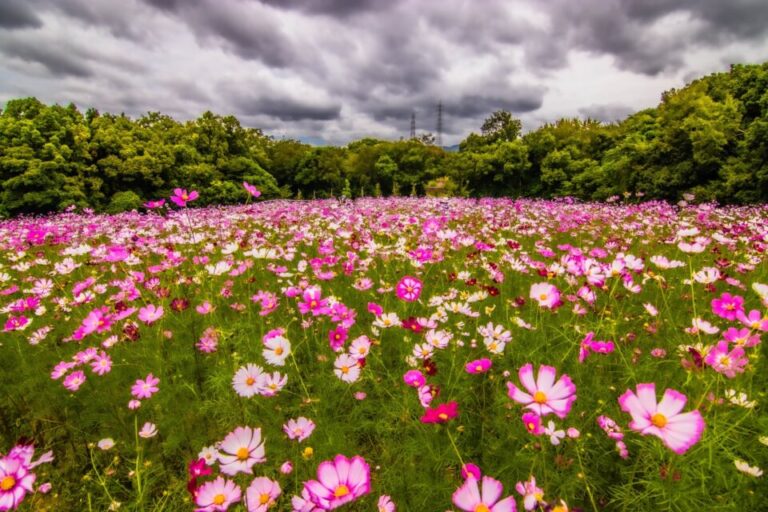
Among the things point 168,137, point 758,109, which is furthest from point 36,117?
point 758,109

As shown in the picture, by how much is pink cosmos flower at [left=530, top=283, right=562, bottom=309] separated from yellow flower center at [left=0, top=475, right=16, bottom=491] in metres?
1.72

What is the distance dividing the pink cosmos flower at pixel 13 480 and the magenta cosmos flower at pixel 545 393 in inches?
43.8

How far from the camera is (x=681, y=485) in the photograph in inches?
44.9

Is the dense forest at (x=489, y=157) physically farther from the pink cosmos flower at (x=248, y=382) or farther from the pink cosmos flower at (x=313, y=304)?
the pink cosmos flower at (x=248, y=382)

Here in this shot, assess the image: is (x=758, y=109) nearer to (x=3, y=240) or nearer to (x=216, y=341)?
(x=216, y=341)

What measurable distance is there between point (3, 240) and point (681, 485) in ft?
24.2

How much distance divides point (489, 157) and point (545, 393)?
24.6m

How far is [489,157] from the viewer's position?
23766 millimetres

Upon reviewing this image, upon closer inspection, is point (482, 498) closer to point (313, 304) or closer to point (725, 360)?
point (725, 360)

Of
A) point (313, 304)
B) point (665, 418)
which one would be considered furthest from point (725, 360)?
point (313, 304)

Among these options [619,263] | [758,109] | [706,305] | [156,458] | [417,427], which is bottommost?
[156,458]

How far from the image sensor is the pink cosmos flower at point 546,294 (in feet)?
5.23

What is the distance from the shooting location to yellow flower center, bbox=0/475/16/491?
86 cm

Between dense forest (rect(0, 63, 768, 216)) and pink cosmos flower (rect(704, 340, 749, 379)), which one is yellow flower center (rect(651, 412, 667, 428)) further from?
dense forest (rect(0, 63, 768, 216))
